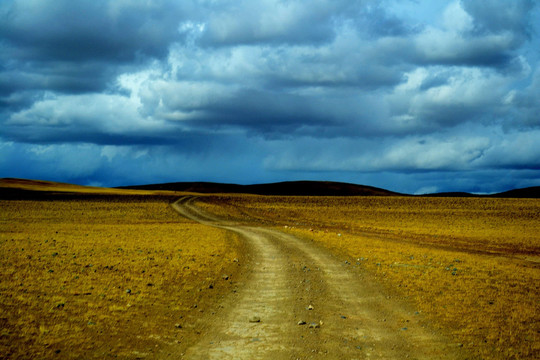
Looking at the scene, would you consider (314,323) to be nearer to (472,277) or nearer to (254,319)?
(254,319)

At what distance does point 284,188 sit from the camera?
574ft

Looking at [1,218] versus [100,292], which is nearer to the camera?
[100,292]

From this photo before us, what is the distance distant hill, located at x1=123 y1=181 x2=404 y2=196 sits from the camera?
163 metres

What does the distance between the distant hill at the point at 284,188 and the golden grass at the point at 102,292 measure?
13419 centimetres

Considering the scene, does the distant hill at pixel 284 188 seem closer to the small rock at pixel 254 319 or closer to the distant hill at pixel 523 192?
the distant hill at pixel 523 192

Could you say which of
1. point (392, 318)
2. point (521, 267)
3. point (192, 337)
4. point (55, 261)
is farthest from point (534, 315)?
point (55, 261)

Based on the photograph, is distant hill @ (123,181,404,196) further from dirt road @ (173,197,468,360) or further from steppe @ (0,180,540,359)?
dirt road @ (173,197,468,360)

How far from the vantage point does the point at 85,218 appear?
2266 inches

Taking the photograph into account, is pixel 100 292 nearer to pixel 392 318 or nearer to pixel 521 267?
pixel 392 318

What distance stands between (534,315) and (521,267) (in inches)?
457

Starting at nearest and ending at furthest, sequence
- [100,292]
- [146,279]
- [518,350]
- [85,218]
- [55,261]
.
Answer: [518,350] < [100,292] < [146,279] < [55,261] < [85,218]

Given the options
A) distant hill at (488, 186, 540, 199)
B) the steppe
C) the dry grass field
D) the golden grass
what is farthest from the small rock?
distant hill at (488, 186, 540, 199)

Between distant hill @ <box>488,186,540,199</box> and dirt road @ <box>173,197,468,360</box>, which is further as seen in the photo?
distant hill @ <box>488,186,540,199</box>

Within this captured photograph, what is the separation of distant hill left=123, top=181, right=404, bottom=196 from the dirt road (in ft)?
472
